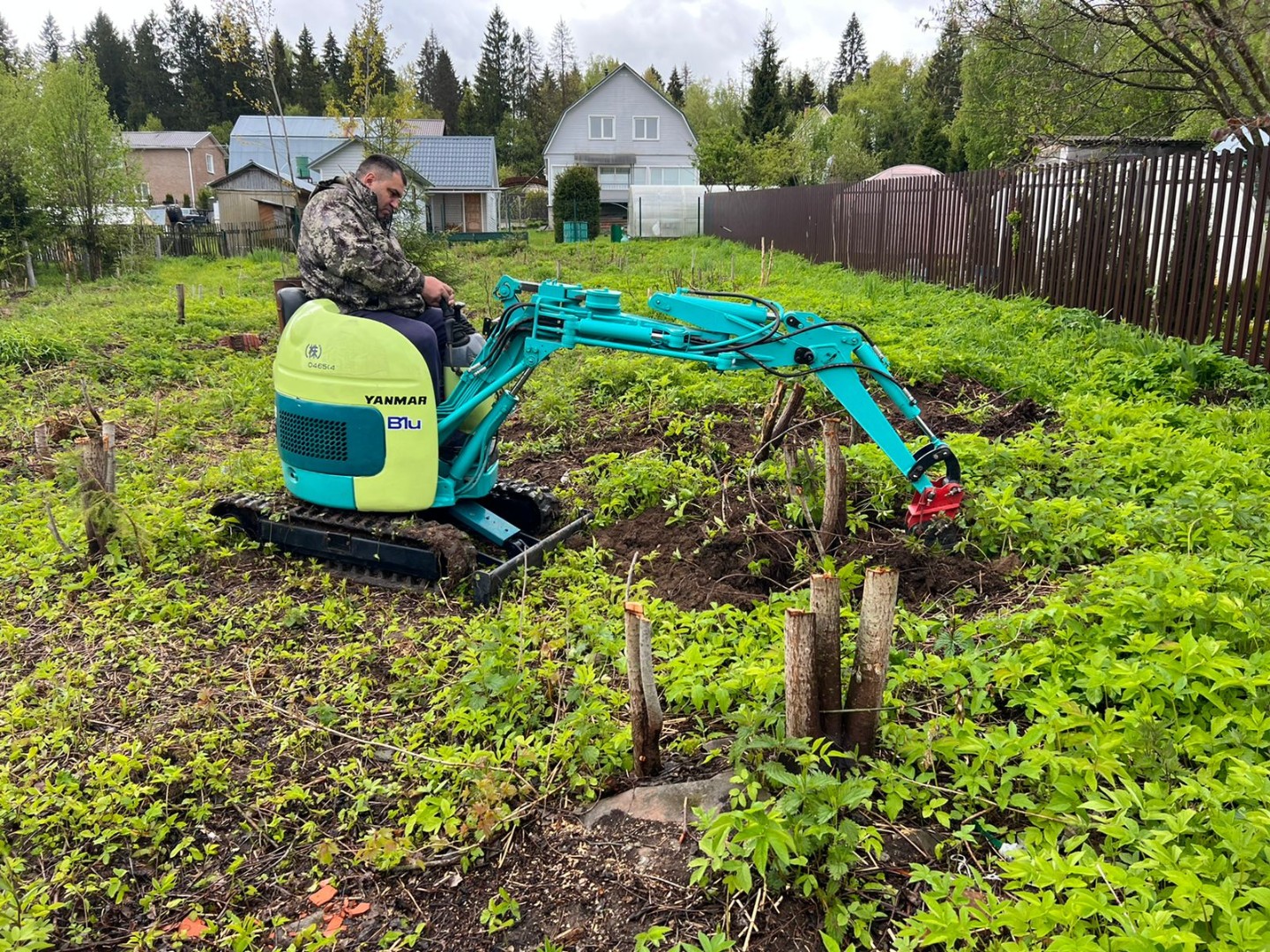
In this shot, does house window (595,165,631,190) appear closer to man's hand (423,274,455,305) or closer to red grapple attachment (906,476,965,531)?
man's hand (423,274,455,305)

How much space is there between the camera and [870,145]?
58812mm

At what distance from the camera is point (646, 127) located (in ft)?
171

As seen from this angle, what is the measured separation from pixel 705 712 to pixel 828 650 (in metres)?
0.77

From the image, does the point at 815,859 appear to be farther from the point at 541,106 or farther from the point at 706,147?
the point at 541,106

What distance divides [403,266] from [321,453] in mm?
1172

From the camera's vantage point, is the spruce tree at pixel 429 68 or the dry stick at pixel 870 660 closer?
the dry stick at pixel 870 660

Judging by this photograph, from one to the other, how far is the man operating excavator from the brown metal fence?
7356mm

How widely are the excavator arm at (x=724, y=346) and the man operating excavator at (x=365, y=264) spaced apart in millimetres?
476

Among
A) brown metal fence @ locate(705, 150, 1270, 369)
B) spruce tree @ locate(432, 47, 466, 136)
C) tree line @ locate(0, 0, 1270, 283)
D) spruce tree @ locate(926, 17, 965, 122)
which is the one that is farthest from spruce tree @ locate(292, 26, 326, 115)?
brown metal fence @ locate(705, 150, 1270, 369)

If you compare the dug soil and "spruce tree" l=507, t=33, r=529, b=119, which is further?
"spruce tree" l=507, t=33, r=529, b=119

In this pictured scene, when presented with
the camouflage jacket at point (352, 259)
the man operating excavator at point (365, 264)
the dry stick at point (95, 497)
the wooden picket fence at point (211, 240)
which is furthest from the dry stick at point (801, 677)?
the wooden picket fence at point (211, 240)

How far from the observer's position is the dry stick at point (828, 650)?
291 cm

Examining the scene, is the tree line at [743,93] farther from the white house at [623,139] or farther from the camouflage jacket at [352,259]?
the camouflage jacket at [352,259]

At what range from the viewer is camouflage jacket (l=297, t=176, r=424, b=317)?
516 centimetres
